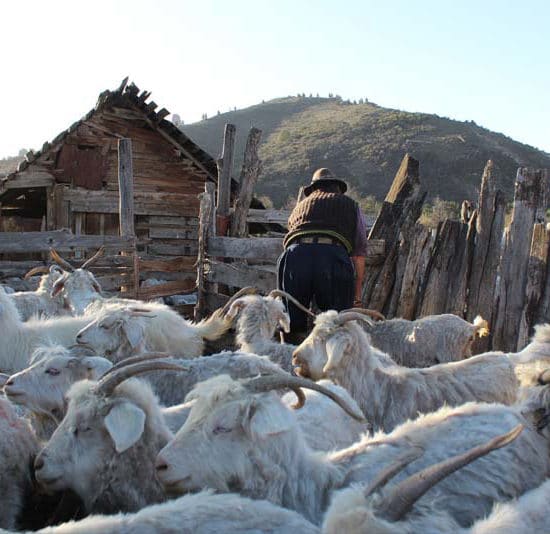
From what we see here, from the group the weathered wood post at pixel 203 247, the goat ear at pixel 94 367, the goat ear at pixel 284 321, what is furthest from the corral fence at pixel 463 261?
the goat ear at pixel 94 367

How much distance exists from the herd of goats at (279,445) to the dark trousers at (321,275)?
1.06 meters

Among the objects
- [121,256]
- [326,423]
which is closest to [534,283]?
[326,423]

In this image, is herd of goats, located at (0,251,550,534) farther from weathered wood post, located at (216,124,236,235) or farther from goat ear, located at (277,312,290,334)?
weathered wood post, located at (216,124,236,235)

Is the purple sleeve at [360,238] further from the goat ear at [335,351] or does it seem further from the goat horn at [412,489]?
the goat horn at [412,489]

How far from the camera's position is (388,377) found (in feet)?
16.9

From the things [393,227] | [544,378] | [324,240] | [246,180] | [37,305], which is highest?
[246,180]

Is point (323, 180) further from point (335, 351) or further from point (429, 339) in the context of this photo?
point (335, 351)

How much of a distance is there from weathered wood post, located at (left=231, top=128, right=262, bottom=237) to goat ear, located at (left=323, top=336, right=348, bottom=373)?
6.03m

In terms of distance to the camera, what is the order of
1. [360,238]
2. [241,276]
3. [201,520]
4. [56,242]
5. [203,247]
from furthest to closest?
1. [56,242]
2. [203,247]
3. [241,276]
4. [360,238]
5. [201,520]

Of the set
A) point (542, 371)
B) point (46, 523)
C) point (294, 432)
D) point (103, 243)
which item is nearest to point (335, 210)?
point (542, 371)

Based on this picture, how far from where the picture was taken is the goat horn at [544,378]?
4.02 meters

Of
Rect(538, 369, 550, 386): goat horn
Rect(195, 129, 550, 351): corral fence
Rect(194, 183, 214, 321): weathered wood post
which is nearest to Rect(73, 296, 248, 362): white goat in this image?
Rect(195, 129, 550, 351): corral fence


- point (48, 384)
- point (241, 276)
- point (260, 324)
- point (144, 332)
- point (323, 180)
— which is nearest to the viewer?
point (48, 384)

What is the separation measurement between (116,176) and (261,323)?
11572 mm
